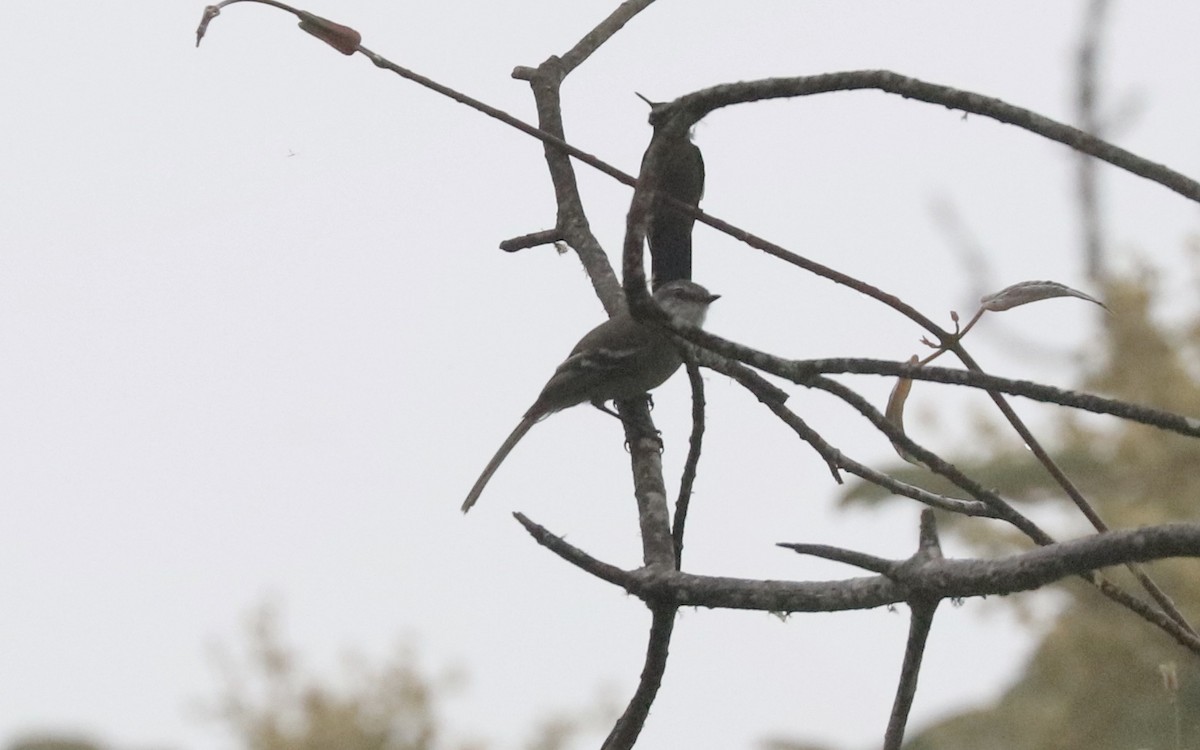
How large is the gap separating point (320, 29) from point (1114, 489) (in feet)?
37.8

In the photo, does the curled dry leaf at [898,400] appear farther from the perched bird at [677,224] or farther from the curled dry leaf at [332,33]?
the curled dry leaf at [332,33]

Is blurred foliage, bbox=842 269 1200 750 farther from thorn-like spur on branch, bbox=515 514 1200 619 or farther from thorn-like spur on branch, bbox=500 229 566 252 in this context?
thorn-like spur on branch, bbox=515 514 1200 619

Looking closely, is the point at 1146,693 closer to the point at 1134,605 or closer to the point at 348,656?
the point at 348,656

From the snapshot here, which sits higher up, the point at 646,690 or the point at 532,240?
the point at 532,240

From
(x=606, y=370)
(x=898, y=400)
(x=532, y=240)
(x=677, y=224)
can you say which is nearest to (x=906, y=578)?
(x=898, y=400)

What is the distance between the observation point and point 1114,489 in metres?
12.2

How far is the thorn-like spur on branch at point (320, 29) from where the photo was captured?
1964 mm

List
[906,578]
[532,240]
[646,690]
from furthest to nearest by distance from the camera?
[532,240] < [646,690] < [906,578]

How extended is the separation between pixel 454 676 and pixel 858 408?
468 inches

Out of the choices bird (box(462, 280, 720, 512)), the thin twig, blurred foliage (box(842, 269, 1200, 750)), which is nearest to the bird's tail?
bird (box(462, 280, 720, 512))

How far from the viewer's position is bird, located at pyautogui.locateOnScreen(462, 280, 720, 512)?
14.1 ft

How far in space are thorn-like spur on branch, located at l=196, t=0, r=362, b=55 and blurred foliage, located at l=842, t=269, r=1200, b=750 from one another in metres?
9.75

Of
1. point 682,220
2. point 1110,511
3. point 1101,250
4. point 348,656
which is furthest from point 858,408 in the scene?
point 348,656

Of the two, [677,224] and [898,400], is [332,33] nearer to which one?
[677,224]
